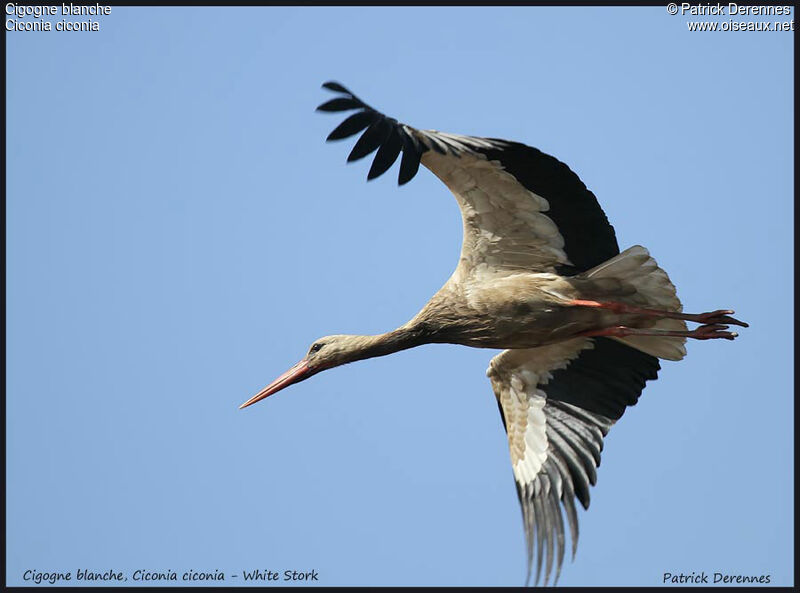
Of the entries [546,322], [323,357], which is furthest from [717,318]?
[323,357]

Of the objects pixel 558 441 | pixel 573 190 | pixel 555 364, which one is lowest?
pixel 558 441

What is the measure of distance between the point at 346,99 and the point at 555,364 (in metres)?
3.17

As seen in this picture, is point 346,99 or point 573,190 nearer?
point 346,99

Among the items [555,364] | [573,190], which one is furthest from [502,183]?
[555,364]

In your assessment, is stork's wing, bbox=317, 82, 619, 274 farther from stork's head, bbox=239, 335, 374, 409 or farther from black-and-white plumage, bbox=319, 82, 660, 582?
stork's head, bbox=239, 335, 374, 409

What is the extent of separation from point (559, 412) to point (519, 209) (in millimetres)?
1644

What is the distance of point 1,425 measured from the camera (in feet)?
33.1

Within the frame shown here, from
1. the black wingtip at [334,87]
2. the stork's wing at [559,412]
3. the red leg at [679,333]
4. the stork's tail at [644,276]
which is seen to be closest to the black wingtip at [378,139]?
the black wingtip at [334,87]

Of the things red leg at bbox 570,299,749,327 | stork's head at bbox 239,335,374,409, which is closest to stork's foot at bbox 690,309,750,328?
red leg at bbox 570,299,749,327

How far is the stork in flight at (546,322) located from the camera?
7617mm

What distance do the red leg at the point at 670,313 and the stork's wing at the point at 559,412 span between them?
56cm

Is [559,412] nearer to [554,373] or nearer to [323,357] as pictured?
[554,373]

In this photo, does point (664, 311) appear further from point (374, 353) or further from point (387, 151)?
point (387, 151)

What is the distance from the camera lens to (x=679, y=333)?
815cm
